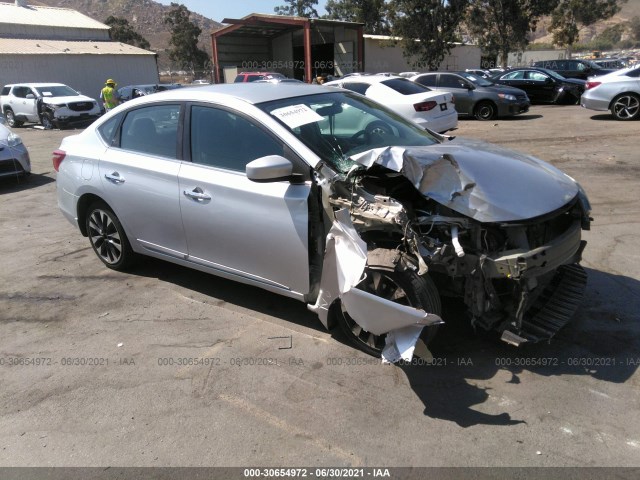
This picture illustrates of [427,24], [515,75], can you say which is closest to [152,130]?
[515,75]

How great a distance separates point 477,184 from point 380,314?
1.04 meters

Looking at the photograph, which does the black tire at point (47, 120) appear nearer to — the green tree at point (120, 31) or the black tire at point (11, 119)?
the black tire at point (11, 119)

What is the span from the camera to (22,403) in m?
3.22

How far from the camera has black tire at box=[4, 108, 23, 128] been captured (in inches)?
845

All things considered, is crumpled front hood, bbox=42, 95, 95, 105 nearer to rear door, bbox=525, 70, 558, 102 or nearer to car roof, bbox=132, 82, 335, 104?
rear door, bbox=525, 70, 558, 102

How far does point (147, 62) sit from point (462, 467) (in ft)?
139

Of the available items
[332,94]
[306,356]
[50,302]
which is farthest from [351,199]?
[50,302]

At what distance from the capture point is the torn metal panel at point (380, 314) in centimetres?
290

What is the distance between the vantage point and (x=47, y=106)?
19484mm

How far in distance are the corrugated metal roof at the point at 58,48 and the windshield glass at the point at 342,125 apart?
36043mm

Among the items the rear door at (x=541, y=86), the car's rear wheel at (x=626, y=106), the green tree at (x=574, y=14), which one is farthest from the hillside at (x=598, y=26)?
the car's rear wheel at (x=626, y=106)

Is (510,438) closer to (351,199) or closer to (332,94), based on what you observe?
(351,199)

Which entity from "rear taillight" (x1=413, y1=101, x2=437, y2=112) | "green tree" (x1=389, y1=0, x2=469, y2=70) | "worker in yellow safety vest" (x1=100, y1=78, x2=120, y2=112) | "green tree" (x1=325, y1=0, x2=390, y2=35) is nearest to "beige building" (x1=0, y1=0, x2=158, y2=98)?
"green tree" (x1=389, y1=0, x2=469, y2=70)

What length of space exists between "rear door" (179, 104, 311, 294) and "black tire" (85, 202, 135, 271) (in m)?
1.03
